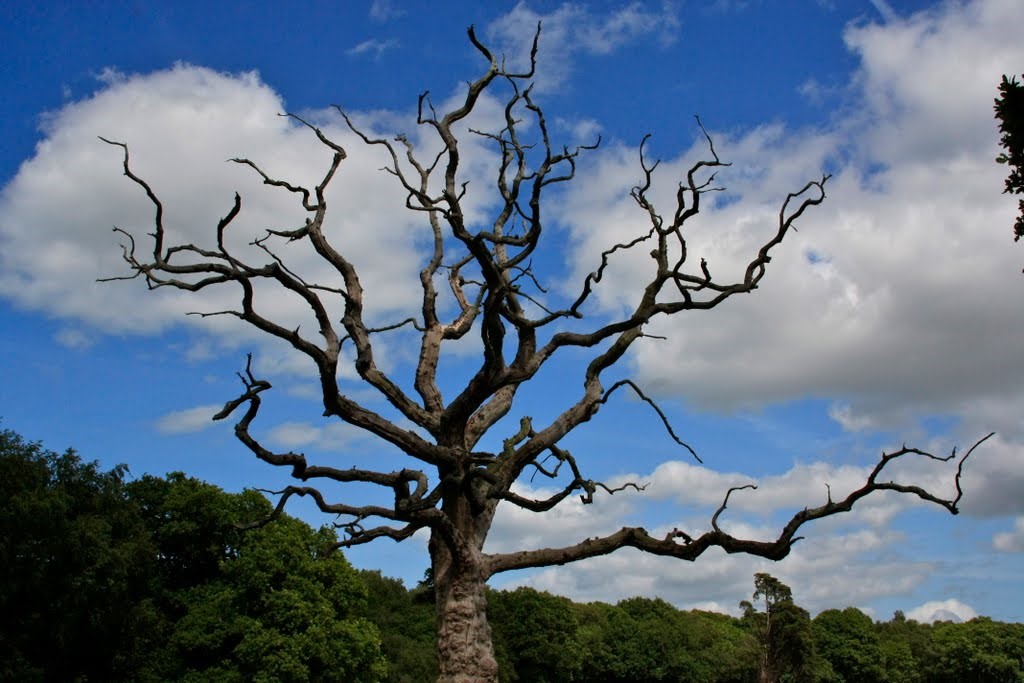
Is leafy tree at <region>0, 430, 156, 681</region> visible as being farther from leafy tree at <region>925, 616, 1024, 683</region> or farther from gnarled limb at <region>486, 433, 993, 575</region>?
leafy tree at <region>925, 616, 1024, 683</region>

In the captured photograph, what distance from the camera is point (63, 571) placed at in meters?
28.6

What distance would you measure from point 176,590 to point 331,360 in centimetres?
3378

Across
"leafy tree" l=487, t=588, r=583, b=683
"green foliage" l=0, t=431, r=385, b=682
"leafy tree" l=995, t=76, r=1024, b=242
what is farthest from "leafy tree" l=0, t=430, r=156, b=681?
"leafy tree" l=995, t=76, r=1024, b=242

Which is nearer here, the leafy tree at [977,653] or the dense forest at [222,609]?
the dense forest at [222,609]

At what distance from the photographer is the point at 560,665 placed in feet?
167

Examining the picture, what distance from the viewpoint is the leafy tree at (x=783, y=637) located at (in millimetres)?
55375

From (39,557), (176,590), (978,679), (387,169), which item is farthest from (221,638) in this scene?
(978,679)

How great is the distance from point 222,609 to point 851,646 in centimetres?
4893

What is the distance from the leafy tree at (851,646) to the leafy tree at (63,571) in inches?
1974

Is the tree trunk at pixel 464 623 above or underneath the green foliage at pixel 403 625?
underneath

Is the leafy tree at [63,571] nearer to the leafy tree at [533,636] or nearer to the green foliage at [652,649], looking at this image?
the leafy tree at [533,636]

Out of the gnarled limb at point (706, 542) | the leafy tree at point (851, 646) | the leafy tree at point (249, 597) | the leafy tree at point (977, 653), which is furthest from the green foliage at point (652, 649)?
the gnarled limb at point (706, 542)

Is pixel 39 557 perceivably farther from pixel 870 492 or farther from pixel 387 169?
pixel 870 492

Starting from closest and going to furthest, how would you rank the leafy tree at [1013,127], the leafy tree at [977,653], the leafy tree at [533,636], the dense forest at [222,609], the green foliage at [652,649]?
the leafy tree at [1013,127]
the dense forest at [222,609]
the leafy tree at [533,636]
the green foliage at [652,649]
the leafy tree at [977,653]
